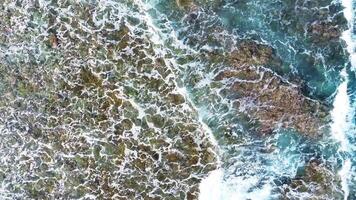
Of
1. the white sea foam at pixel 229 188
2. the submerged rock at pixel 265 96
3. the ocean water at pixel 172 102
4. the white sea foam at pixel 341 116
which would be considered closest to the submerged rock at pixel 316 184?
the ocean water at pixel 172 102

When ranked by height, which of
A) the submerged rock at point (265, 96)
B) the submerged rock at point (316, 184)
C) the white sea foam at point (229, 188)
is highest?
the submerged rock at point (265, 96)

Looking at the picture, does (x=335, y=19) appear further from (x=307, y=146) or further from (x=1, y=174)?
(x=1, y=174)

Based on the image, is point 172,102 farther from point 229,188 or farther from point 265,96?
point 229,188

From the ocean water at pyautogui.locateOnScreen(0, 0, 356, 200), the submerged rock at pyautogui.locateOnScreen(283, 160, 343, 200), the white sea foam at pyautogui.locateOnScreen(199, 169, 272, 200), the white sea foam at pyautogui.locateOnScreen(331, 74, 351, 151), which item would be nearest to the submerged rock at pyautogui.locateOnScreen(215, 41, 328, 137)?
the ocean water at pyautogui.locateOnScreen(0, 0, 356, 200)

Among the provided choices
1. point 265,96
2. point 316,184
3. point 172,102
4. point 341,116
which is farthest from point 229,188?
point 341,116

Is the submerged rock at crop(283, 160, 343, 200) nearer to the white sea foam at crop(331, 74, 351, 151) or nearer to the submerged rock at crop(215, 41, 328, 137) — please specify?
the white sea foam at crop(331, 74, 351, 151)

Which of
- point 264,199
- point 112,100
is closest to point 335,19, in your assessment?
point 264,199

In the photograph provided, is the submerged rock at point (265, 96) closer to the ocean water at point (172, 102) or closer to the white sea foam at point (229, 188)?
the ocean water at point (172, 102)

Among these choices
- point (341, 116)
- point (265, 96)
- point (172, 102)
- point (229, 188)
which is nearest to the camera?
point (341, 116)
